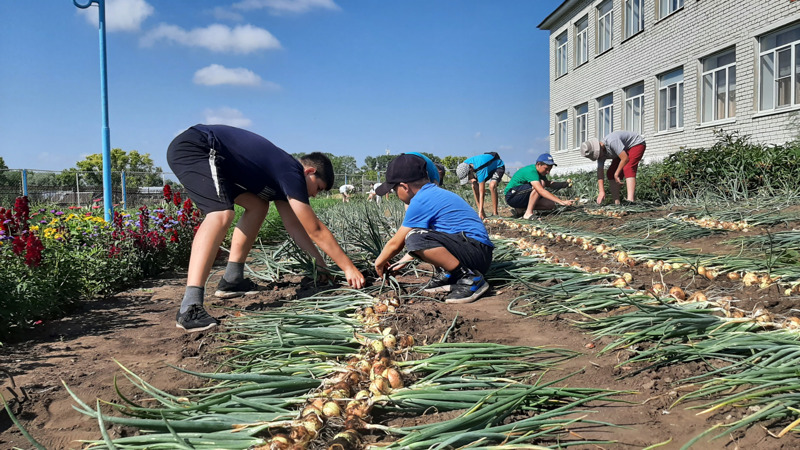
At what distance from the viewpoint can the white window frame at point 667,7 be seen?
11.7m

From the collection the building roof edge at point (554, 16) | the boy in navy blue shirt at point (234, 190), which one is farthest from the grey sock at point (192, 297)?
the building roof edge at point (554, 16)

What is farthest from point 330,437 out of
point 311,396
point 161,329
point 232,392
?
point 161,329

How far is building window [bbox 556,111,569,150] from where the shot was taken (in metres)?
18.1

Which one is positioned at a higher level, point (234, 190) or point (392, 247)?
point (234, 190)

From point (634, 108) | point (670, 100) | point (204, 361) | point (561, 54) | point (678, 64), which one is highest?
point (561, 54)

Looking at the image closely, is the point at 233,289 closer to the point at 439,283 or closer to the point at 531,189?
the point at 439,283

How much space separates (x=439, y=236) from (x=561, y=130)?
16.7 meters

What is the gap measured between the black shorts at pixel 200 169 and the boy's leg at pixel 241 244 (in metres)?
0.42

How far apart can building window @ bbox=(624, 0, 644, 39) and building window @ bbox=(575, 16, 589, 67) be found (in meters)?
2.26

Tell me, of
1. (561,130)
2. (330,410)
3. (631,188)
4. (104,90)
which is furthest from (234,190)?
(561,130)

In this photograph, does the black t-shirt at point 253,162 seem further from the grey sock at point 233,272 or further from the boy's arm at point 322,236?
the grey sock at point 233,272

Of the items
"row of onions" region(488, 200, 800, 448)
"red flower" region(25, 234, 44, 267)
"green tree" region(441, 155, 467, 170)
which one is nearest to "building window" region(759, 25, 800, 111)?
"row of onions" region(488, 200, 800, 448)

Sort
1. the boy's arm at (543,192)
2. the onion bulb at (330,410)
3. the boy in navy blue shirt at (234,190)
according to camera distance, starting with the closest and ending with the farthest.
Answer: the onion bulb at (330,410), the boy in navy blue shirt at (234,190), the boy's arm at (543,192)

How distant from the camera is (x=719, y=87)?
10516 millimetres
